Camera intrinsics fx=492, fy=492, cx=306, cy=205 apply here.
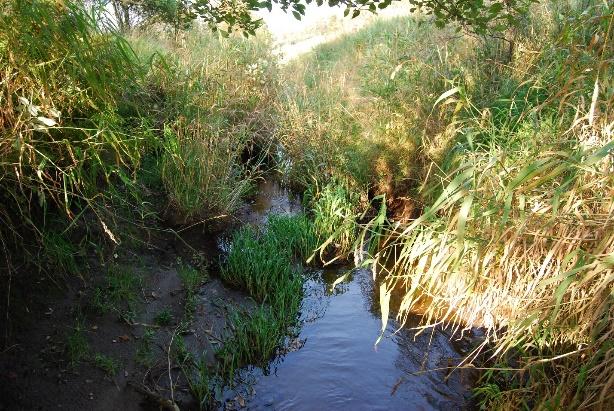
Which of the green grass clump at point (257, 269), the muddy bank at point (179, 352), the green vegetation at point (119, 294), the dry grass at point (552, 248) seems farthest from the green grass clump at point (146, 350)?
the dry grass at point (552, 248)

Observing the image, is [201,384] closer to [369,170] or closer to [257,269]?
[257,269]

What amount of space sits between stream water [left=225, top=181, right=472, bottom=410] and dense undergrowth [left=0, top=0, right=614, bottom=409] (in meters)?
0.19

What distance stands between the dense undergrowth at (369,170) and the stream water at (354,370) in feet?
0.64

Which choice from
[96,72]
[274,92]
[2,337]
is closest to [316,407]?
[2,337]

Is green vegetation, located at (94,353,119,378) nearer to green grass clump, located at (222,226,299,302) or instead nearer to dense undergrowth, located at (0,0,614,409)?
dense undergrowth, located at (0,0,614,409)

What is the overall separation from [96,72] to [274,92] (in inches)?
231

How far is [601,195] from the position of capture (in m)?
2.22

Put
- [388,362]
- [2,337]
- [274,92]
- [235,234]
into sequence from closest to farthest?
[2,337], [388,362], [235,234], [274,92]

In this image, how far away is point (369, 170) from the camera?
648cm

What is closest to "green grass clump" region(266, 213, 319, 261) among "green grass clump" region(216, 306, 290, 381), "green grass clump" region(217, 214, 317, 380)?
"green grass clump" region(217, 214, 317, 380)

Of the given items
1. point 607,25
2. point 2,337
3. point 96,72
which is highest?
point 96,72

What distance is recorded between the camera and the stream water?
11.4 ft

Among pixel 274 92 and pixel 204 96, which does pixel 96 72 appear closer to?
pixel 204 96

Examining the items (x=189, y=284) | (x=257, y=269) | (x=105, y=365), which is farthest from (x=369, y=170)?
(x=105, y=365)
